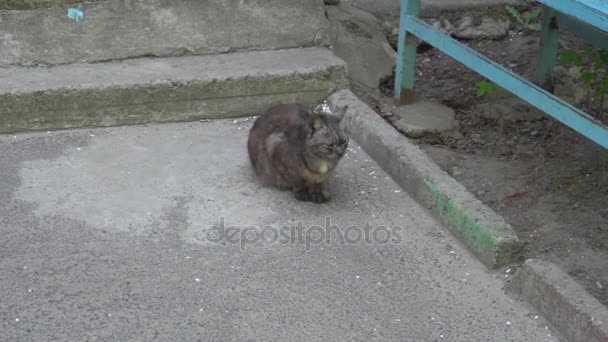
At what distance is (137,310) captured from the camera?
10.6ft

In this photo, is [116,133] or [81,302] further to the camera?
[116,133]

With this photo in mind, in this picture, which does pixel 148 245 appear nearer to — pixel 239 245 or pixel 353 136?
pixel 239 245

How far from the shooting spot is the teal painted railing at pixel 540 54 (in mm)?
3424

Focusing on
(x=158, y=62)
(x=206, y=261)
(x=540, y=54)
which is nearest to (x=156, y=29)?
(x=158, y=62)

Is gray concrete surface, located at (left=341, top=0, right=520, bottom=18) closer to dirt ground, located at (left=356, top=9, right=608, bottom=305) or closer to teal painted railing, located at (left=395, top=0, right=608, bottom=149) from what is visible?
dirt ground, located at (left=356, top=9, right=608, bottom=305)

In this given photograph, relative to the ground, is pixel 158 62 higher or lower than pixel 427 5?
higher

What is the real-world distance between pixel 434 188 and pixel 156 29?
2.32m

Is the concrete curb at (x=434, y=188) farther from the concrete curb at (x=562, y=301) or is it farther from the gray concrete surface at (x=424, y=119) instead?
the gray concrete surface at (x=424, y=119)

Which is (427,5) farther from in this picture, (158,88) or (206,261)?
(206,261)

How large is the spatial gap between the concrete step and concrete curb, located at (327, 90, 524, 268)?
0.30 m

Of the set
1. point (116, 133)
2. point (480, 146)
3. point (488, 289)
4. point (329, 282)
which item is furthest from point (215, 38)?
point (488, 289)

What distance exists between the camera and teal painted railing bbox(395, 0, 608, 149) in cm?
342

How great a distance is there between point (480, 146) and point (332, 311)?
7.57 ft

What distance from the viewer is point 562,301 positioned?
3.10m
